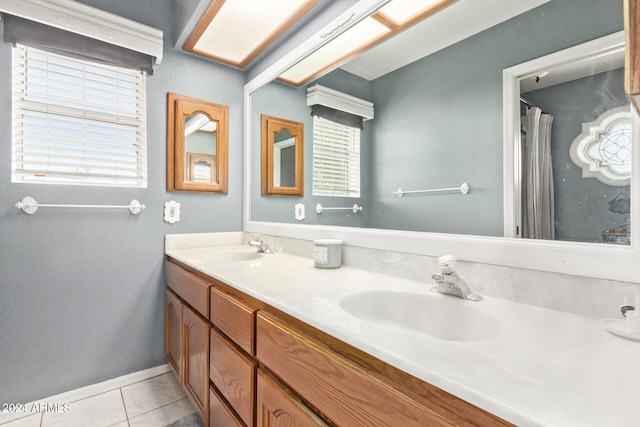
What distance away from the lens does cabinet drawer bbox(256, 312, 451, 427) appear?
1.74 feet

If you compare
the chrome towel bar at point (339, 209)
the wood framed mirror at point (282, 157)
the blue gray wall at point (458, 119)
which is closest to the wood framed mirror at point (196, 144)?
the wood framed mirror at point (282, 157)

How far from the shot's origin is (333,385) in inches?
26.3

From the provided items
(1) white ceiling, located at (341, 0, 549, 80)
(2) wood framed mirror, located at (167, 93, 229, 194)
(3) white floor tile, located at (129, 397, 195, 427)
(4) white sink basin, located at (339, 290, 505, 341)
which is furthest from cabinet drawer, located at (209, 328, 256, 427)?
(1) white ceiling, located at (341, 0, 549, 80)

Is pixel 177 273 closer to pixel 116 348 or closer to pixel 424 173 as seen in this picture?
pixel 116 348

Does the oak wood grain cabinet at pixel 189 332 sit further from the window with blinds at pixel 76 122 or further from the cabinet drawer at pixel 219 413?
the window with blinds at pixel 76 122

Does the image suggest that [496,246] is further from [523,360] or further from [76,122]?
[76,122]

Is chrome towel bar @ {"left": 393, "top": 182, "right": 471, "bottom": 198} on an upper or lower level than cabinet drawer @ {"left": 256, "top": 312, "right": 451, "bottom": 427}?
upper

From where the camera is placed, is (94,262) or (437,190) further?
(94,262)

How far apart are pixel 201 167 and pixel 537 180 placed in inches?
76.0

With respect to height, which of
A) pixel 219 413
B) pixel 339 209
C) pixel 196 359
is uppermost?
pixel 339 209

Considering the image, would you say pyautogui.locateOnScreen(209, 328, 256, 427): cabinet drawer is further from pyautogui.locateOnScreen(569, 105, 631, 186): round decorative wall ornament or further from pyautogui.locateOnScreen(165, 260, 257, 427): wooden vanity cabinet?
pyautogui.locateOnScreen(569, 105, 631, 186): round decorative wall ornament

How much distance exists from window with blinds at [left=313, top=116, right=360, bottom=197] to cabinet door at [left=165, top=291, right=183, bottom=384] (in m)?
1.04

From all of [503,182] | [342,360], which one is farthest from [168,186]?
[503,182]

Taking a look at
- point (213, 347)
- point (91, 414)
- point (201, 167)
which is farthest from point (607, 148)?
point (91, 414)
